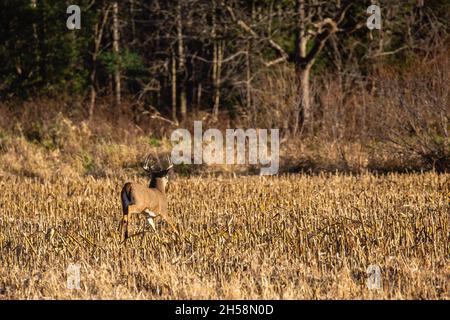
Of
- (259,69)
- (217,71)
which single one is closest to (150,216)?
(259,69)

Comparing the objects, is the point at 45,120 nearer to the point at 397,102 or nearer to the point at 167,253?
the point at 397,102

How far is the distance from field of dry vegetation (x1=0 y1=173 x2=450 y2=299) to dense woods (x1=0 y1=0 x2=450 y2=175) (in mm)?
3676

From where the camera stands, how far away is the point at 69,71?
2770 centimetres

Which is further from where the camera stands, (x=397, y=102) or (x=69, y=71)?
(x=69, y=71)

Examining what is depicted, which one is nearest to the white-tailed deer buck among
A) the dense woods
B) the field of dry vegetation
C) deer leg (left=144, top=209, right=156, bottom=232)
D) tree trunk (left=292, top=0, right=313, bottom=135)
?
deer leg (left=144, top=209, right=156, bottom=232)

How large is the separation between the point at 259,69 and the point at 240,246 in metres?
16.5

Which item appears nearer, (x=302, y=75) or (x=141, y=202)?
(x=141, y=202)

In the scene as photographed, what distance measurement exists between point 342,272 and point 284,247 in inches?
47.4

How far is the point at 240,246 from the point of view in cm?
809

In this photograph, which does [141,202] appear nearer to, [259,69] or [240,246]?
[240,246]
